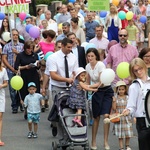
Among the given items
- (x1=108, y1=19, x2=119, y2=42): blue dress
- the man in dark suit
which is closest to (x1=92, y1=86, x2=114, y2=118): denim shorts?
the man in dark suit

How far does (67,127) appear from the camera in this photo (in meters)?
11.8

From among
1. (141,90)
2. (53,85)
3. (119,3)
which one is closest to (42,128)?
(53,85)

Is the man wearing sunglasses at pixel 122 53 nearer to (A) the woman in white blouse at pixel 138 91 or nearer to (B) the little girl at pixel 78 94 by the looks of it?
(B) the little girl at pixel 78 94

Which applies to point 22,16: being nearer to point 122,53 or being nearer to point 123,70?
point 122,53

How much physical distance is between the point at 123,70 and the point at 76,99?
1421 mm

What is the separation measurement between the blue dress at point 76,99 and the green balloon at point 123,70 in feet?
4.15

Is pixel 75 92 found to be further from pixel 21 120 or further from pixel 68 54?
pixel 21 120

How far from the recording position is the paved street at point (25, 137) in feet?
41.9

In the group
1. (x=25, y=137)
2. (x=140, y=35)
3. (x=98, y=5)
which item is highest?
(x=98, y=5)

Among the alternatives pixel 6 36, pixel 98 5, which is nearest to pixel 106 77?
pixel 6 36

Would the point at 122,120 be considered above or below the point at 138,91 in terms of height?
below

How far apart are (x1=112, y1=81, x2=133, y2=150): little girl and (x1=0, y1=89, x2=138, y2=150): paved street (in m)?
0.42

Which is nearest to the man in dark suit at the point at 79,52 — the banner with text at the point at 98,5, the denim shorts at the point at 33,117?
the denim shorts at the point at 33,117

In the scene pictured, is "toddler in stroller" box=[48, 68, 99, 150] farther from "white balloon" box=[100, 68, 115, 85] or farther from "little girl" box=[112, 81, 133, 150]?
"little girl" box=[112, 81, 133, 150]
